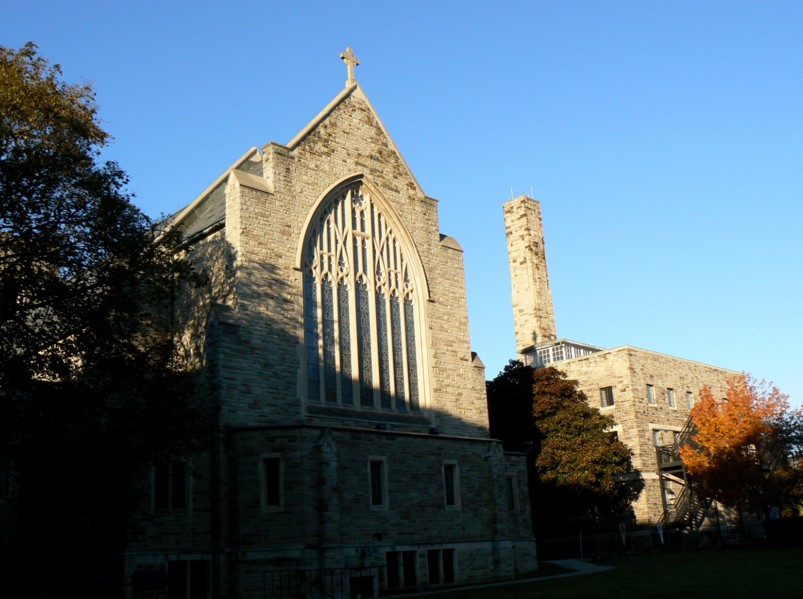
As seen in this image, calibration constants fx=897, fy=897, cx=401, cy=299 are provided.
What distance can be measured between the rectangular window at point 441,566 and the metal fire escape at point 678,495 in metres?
19.5

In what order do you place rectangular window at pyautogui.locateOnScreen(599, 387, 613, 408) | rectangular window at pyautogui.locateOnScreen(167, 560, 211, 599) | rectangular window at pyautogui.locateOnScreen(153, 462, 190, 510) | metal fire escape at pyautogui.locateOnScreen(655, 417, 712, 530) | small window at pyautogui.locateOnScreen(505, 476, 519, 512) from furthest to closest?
rectangular window at pyautogui.locateOnScreen(599, 387, 613, 408) → metal fire escape at pyautogui.locateOnScreen(655, 417, 712, 530) → small window at pyautogui.locateOnScreen(505, 476, 519, 512) → rectangular window at pyautogui.locateOnScreen(153, 462, 190, 510) → rectangular window at pyautogui.locateOnScreen(167, 560, 211, 599)

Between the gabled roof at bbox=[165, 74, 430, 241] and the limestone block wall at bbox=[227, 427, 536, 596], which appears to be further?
the gabled roof at bbox=[165, 74, 430, 241]

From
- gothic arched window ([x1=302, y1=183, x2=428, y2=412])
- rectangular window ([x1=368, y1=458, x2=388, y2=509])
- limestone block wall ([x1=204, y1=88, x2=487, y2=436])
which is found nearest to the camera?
rectangular window ([x1=368, y1=458, x2=388, y2=509])

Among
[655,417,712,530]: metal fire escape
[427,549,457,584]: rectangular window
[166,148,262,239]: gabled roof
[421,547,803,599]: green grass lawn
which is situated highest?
[166,148,262,239]: gabled roof

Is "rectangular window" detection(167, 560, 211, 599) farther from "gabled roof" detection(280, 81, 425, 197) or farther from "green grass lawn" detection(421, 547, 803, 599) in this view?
"gabled roof" detection(280, 81, 425, 197)

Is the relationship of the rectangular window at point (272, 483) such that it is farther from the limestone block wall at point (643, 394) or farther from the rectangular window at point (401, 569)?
the limestone block wall at point (643, 394)

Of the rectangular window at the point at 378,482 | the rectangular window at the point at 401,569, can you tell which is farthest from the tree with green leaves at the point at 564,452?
the rectangular window at the point at 378,482

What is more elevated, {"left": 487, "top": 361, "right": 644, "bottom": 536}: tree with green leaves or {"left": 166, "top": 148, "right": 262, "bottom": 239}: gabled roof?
{"left": 166, "top": 148, "right": 262, "bottom": 239}: gabled roof

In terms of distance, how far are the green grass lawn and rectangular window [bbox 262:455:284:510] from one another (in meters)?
5.73

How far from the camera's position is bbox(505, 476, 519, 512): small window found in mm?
34625

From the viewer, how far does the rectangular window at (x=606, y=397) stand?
49.6 meters

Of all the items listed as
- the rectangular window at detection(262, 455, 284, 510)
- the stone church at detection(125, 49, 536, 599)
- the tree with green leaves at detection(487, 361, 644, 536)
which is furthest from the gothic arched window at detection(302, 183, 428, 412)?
the tree with green leaves at detection(487, 361, 644, 536)

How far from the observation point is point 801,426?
4428 centimetres

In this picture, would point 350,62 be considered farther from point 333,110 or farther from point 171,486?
point 171,486
